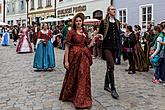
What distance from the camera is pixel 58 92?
794 cm

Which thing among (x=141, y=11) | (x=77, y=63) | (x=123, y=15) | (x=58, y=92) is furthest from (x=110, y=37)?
(x=123, y=15)

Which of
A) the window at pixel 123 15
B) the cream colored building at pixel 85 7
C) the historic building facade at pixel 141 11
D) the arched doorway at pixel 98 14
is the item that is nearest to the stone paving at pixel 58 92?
the historic building facade at pixel 141 11

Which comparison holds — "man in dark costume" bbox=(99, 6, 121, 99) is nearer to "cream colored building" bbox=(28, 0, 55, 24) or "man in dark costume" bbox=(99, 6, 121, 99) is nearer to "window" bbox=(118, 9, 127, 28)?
"window" bbox=(118, 9, 127, 28)

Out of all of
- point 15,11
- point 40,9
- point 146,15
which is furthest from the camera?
point 15,11

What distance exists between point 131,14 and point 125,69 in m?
9.32

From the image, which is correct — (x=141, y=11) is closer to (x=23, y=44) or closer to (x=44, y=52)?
(x=23, y=44)

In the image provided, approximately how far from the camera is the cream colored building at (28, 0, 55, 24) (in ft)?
118

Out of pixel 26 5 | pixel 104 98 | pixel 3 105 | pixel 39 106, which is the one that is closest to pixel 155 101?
pixel 104 98

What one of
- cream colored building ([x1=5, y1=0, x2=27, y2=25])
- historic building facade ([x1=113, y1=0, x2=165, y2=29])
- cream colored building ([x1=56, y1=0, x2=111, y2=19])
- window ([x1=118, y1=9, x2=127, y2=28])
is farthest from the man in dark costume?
cream colored building ([x1=5, y1=0, x2=27, y2=25])

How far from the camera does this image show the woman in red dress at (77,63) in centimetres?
659

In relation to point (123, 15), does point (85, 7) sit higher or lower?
higher

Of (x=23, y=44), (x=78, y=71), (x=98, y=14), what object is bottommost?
(x=78, y=71)

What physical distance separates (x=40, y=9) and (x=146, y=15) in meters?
21.7

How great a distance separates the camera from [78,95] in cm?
652
